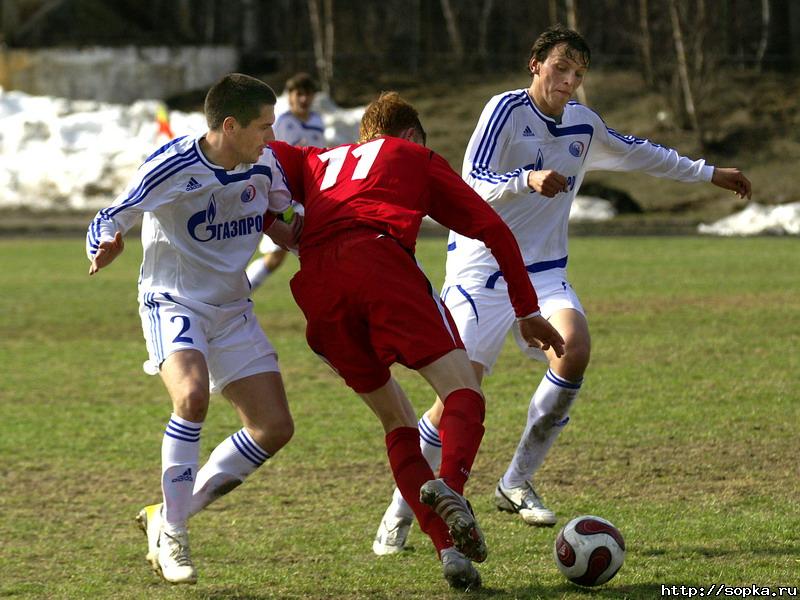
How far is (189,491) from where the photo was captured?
5.59 metres

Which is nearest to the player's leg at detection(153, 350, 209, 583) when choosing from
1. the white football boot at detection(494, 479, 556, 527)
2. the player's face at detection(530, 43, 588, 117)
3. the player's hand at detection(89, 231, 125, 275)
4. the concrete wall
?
the player's hand at detection(89, 231, 125, 275)

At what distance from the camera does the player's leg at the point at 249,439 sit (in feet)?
19.0

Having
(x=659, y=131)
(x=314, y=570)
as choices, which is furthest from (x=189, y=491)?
(x=659, y=131)

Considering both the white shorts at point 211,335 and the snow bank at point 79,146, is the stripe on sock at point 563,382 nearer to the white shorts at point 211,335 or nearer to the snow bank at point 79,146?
the white shorts at point 211,335

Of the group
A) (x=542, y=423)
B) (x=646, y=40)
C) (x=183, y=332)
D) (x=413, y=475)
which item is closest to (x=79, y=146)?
(x=646, y=40)

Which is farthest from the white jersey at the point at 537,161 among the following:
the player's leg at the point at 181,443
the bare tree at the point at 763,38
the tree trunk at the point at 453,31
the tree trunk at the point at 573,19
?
the tree trunk at the point at 453,31

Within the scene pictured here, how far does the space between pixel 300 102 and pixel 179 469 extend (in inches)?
368

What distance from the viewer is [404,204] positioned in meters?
5.46

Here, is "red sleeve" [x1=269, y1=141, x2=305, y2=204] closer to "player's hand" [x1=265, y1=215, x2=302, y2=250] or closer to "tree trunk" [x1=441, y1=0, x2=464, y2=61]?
"player's hand" [x1=265, y1=215, x2=302, y2=250]

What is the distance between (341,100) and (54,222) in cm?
1157

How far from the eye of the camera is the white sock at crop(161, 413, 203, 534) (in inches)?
218

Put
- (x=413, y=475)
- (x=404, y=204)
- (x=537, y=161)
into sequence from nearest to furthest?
1. (x=413, y=475)
2. (x=404, y=204)
3. (x=537, y=161)

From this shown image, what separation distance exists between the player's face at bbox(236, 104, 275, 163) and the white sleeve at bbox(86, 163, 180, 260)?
0.34 m

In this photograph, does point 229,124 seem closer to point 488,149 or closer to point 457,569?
point 488,149
